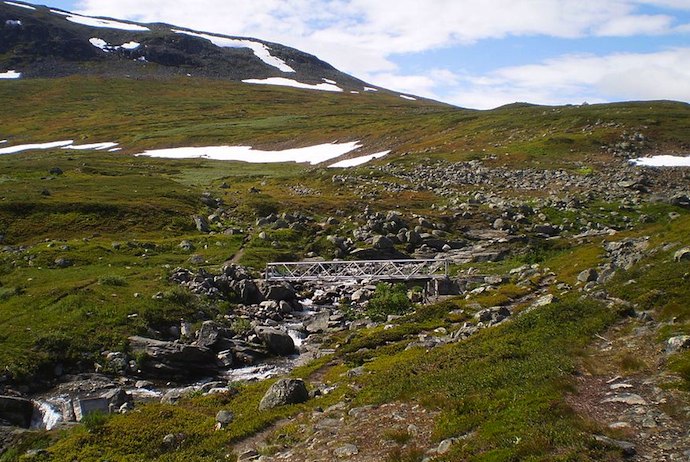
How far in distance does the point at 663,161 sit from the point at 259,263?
56232mm

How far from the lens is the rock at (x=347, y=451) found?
14375mm

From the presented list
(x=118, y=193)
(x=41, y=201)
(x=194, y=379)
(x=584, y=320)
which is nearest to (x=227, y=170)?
(x=118, y=193)

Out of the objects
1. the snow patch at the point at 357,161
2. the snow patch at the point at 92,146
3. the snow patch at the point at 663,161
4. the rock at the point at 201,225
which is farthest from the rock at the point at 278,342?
the snow patch at the point at 92,146

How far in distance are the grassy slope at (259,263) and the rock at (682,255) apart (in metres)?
0.64

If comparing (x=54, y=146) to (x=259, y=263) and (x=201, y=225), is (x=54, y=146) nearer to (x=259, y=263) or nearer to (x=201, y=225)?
(x=201, y=225)

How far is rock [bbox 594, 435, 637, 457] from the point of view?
1155 centimetres

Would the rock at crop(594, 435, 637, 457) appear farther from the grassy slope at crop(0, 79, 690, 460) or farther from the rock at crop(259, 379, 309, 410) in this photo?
the rock at crop(259, 379, 309, 410)

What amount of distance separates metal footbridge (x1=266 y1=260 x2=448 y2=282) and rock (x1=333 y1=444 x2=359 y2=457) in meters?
25.0

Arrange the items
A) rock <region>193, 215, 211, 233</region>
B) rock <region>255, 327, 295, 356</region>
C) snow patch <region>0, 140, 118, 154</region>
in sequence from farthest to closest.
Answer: snow patch <region>0, 140, 118, 154</region>, rock <region>193, 215, 211, 233</region>, rock <region>255, 327, 295, 356</region>

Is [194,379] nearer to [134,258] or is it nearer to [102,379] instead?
[102,379]

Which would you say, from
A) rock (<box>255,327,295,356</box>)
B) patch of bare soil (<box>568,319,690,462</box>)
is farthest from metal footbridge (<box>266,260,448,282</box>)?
patch of bare soil (<box>568,319,690,462</box>)

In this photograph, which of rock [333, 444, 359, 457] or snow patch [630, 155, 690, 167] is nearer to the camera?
rock [333, 444, 359, 457]

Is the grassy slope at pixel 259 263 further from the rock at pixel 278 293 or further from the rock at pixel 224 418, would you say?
the rock at pixel 278 293

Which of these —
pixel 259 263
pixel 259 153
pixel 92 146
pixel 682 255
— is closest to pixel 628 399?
pixel 682 255
